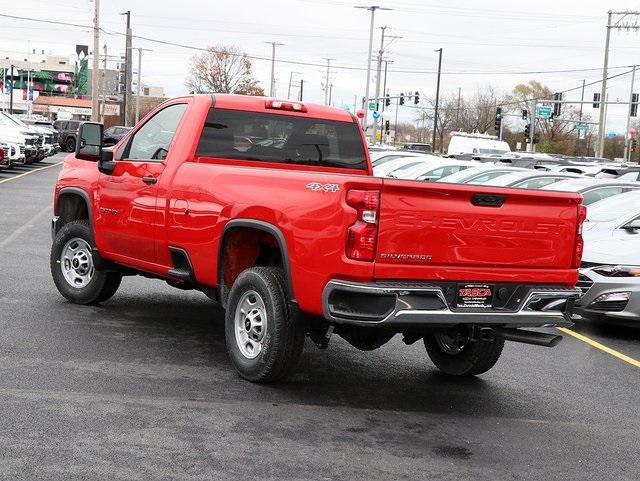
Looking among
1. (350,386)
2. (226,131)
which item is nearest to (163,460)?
(350,386)

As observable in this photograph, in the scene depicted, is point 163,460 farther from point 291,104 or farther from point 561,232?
point 291,104

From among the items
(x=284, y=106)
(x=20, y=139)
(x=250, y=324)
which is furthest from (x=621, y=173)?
(x=20, y=139)

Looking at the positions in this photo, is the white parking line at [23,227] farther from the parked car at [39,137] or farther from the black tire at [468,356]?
the parked car at [39,137]

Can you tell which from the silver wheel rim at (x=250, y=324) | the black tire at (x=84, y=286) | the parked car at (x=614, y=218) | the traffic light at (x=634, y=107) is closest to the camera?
the silver wheel rim at (x=250, y=324)

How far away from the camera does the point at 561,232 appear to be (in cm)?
672

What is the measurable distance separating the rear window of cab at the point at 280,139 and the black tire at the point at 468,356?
1.92m

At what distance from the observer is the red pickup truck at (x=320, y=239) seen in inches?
241

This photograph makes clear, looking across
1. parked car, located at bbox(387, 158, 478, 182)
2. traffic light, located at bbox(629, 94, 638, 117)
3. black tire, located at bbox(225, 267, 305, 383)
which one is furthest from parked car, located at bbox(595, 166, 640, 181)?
traffic light, located at bbox(629, 94, 638, 117)

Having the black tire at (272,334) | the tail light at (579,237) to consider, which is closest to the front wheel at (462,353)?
the tail light at (579,237)

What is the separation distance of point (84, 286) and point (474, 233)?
4.77 m

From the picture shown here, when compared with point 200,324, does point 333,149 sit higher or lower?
higher

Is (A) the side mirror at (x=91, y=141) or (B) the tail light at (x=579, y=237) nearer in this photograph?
(B) the tail light at (x=579, y=237)

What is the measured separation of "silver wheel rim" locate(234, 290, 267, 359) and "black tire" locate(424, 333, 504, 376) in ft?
4.33

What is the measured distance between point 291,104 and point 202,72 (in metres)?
115
